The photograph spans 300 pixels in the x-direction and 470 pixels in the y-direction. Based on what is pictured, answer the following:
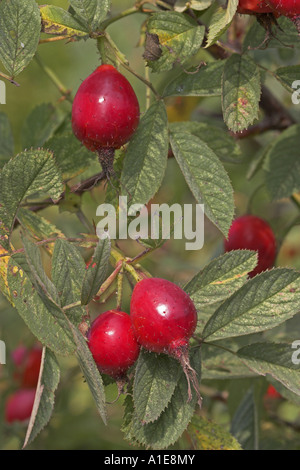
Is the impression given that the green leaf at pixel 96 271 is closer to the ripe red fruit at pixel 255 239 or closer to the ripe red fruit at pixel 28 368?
the ripe red fruit at pixel 255 239

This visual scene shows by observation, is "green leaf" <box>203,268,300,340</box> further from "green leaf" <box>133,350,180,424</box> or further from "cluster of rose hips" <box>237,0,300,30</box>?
"cluster of rose hips" <box>237,0,300,30</box>

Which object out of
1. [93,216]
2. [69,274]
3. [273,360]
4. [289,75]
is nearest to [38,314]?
[69,274]

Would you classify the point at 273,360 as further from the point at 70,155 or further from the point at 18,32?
the point at 18,32

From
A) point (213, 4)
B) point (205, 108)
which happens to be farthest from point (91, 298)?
point (205, 108)

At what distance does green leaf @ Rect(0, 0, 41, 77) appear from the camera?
1.12 m

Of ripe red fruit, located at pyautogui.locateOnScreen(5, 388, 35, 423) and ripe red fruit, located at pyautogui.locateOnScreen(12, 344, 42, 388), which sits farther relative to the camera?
ripe red fruit, located at pyautogui.locateOnScreen(12, 344, 42, 388)

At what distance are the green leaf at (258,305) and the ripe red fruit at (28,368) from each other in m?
1.10

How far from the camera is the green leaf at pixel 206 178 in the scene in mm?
1194

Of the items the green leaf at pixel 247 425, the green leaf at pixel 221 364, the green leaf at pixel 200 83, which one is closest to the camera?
the green leaf at pixel 200 83

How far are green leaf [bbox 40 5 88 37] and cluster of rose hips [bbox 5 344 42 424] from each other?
4.03ft

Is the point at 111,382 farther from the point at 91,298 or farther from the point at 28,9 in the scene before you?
the point at 28,9

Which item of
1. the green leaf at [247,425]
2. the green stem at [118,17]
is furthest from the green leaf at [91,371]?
the green leaf at [247,425]

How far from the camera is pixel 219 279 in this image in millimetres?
1165

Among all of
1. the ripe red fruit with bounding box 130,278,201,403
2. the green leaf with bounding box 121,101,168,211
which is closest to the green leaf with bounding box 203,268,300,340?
the ripe red fruit with bounding box 130,278,201,403
